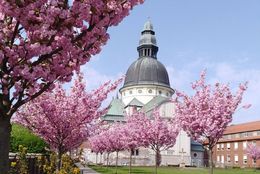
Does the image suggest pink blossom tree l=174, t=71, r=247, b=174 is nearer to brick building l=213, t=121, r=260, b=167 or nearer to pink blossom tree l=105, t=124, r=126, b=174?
pink blossom tree l=105, t=124, r=126, b=174

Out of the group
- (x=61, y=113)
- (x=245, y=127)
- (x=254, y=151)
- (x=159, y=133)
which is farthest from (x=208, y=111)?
(x=245, y=127)

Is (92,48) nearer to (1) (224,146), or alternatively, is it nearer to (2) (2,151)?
(2) (2,151)

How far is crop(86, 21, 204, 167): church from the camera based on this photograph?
82312mm

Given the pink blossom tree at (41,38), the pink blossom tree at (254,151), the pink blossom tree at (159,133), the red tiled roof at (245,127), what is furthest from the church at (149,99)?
the pink blossom tree at (41,38)

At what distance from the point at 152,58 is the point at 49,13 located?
94401 millimetres

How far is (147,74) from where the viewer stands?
306ft

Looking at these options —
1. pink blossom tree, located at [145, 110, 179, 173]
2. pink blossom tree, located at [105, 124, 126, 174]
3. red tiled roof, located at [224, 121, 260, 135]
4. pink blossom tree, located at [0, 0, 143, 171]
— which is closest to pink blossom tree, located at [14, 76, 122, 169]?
pink blossom tree, located at [0, 0, 143, 171]

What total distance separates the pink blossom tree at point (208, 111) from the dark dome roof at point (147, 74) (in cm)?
7238

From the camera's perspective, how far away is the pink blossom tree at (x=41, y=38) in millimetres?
5121

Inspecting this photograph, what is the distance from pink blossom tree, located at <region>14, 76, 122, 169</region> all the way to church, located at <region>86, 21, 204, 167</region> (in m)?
66.0

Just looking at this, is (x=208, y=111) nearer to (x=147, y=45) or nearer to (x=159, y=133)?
(x=159, y=133)

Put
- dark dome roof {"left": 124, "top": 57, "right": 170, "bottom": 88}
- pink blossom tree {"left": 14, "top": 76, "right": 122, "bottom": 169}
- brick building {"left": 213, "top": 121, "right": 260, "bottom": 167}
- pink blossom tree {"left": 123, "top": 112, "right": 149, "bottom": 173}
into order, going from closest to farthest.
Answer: pink blossom tree {"left": 14, "top": 76, "right": 122, "bottom": 169}, pink blossom tree {"left": 123, "top": 112, "right": 149, "bottom": 173}, brick building {"left": 213, "top": 121, "right": 260, "bottom": 167}, dark dome roof {"left": 124, "top": 57, "right": 170, "bottom": 88}

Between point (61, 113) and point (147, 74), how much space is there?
265 feet

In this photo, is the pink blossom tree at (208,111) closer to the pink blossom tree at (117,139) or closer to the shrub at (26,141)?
the shrub at (26,141)
